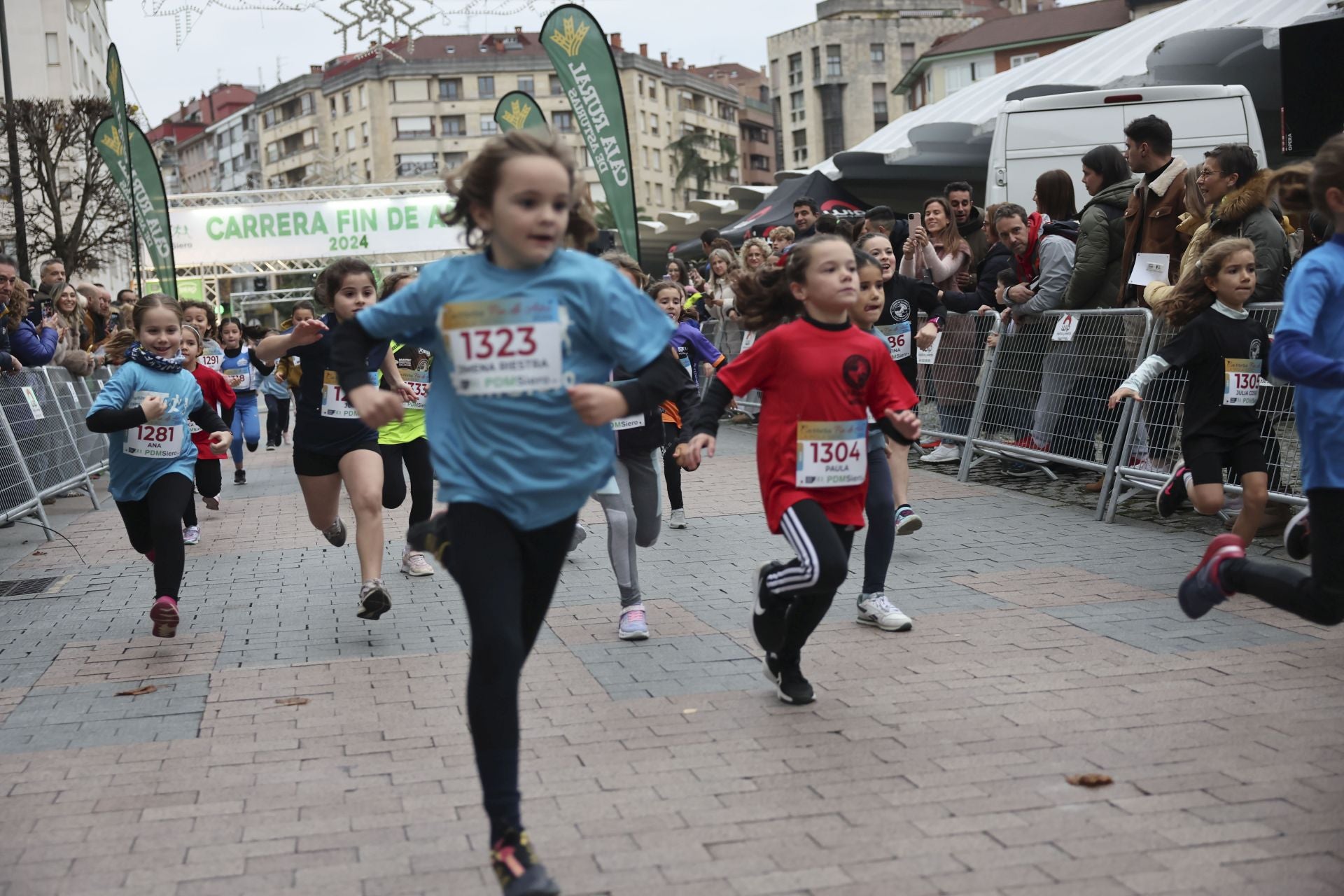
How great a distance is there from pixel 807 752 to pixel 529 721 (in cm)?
110

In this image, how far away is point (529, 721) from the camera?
538 cm

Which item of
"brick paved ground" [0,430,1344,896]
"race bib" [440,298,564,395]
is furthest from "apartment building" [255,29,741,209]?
"race bib" [440,298,564,395]

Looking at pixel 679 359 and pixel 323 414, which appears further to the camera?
pixel 679 359

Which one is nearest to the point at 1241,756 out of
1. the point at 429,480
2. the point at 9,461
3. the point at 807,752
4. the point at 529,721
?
the point at 807,752

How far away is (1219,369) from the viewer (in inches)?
264

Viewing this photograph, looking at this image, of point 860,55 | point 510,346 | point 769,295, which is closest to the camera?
point 510,346

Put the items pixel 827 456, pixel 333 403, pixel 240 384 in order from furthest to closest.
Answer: pixel 240 384 < pixel 333 403 < pixel 827 456

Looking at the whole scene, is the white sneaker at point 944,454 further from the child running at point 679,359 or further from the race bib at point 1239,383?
the race bib at point 1239,383

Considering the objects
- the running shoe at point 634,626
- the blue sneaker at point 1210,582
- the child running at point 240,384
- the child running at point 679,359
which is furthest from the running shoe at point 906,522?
the child running at point 240,384

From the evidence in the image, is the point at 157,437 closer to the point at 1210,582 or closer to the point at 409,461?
the point at 409,461

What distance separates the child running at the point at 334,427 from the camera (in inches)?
283

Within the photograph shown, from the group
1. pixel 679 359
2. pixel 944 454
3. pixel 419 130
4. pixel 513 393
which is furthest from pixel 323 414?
pixel 419 130

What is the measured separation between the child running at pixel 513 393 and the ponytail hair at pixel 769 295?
5.83 feet

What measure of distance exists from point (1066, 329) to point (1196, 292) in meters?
3.58
